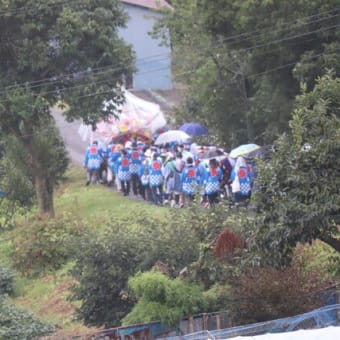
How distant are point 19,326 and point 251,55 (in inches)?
590

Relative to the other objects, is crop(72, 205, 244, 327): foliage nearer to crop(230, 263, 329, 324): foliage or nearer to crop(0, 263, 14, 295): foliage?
crop(230, 263, 329, 324): foliage

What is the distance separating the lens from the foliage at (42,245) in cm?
2694

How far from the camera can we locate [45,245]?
27.1 metres

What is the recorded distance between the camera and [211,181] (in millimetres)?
27719

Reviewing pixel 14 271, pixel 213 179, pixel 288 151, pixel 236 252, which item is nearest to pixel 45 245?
pixel 14 271

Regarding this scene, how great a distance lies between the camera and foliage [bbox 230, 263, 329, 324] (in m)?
15.4

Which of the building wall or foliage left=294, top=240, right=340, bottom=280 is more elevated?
the building wall

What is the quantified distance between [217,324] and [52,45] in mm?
14842

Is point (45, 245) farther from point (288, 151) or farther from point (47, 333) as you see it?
point (288, 151)

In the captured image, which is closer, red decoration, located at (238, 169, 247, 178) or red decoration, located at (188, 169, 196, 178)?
red decoration, located at (238, 169, 247, 178)

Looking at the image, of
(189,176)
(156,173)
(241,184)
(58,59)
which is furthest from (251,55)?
(58,59)

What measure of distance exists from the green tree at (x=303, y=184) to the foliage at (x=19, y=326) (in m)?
4.42

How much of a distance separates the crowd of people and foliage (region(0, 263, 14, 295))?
14.7 ft

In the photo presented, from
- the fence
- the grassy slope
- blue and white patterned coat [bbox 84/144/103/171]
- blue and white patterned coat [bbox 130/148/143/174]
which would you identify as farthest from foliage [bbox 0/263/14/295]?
the fence
